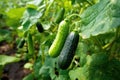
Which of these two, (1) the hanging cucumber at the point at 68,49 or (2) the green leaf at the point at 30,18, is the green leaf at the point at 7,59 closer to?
(2) the green leaf at the point at 30,18

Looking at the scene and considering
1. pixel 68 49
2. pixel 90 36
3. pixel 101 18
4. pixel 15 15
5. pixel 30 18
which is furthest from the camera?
pixel 15 15

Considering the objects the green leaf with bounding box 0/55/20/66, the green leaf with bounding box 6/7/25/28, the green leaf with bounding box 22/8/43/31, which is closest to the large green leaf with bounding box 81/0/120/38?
the green leaf with bounding box 22/8/43/31

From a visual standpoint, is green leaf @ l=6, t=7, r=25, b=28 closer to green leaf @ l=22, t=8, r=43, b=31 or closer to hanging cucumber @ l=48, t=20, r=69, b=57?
green leaf @ l=22, t=8, r=43, b=31

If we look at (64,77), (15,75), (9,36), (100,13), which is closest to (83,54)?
(64,77)

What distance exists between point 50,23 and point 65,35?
1.11 metres

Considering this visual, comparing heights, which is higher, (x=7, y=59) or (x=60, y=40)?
(x=60, y=40)

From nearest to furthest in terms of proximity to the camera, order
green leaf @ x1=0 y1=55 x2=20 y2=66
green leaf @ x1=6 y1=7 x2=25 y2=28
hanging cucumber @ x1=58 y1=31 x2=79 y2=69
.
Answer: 1. hanging cucumber @ x1=58 y1=31 x2=79 y2=69
2. green leaf @ x1=6 y1=7 x2=25 y2=28
3. green leaf @ x1=0 y1=55 x2=20 y2=66

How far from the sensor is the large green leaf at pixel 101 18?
A: 2.25 m

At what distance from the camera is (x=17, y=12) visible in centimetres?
372

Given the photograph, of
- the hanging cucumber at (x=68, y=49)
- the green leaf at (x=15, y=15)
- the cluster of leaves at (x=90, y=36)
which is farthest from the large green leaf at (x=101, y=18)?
the green leaf at (x=15, y=15)

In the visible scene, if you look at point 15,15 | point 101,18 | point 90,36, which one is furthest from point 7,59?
point 101,18

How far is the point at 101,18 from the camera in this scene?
7.58ft

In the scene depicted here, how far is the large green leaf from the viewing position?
7.37ft

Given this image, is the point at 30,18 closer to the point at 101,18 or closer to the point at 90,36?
the point at 90,36
